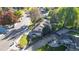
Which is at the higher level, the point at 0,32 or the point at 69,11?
the point at 69,11

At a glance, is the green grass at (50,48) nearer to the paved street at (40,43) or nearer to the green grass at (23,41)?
the paved street at (40,43)

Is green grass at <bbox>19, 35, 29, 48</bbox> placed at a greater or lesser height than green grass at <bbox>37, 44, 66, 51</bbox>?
greater

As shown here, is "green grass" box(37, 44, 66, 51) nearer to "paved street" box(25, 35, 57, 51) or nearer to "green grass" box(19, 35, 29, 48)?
"paved street" box(25, 35, 57, 51)

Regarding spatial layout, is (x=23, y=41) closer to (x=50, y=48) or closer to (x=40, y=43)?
(x=40, y=43)

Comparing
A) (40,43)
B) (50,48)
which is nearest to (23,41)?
(40,43)

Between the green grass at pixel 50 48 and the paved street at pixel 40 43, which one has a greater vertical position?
the paved street at pixel 40 43

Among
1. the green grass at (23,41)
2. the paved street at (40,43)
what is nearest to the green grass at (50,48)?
the paved street at (40,43)

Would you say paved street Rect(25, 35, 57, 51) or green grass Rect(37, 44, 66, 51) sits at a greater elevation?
paved street Rect(25, 35, 57, 51)

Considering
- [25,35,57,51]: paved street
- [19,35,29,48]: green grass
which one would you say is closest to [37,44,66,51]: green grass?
[25,35,57,51]: paved street

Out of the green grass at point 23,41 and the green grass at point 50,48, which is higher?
the green grass at point 23,41
